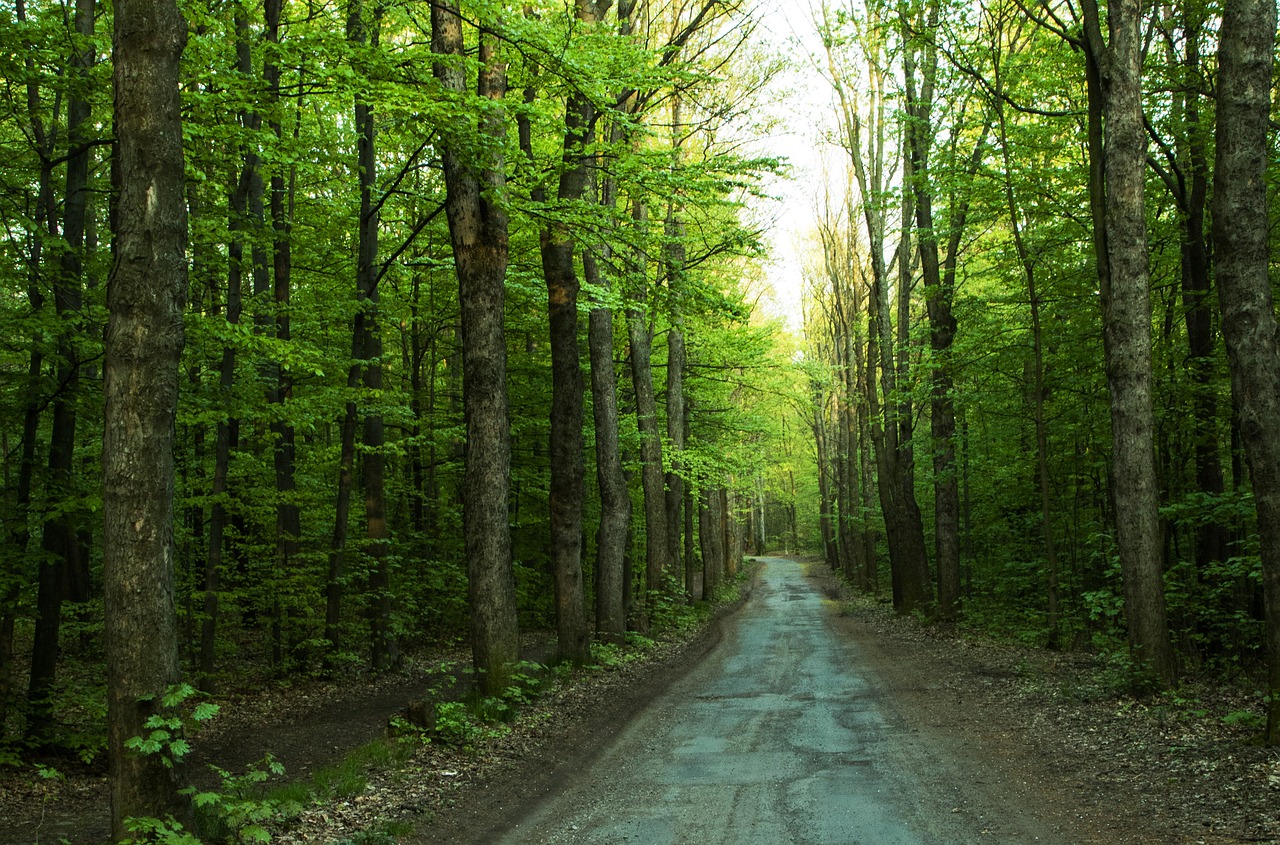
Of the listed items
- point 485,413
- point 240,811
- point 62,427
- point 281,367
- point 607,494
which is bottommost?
point 240,811

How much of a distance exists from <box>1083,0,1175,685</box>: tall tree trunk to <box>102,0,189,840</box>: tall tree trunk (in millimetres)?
9106

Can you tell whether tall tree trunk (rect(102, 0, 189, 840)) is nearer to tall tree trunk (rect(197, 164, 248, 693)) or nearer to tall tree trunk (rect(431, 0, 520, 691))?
tall tree trunk (rect(431, 0, 520, 691))

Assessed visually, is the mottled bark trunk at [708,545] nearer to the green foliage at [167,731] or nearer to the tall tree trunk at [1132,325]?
the tall tree trunk at [1132,325]

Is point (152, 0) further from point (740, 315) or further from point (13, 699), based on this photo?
point (740, 315)

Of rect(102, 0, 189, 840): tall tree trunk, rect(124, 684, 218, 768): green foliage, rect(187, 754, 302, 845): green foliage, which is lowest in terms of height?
rect(187, 754, 302, 845): green foliage

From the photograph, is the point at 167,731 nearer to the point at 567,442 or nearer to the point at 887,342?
the point at 567,442

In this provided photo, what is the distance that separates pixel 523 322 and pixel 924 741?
1369cm

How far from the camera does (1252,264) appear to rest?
6.81 meters

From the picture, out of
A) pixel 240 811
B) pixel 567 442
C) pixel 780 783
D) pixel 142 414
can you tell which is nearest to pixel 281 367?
pixel 567 442

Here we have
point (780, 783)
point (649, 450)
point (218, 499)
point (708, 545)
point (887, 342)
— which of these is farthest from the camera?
point (708, 545)

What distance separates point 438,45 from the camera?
31.3 feet

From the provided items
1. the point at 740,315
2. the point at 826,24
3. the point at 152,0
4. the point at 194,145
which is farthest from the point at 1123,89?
the point at 826,24

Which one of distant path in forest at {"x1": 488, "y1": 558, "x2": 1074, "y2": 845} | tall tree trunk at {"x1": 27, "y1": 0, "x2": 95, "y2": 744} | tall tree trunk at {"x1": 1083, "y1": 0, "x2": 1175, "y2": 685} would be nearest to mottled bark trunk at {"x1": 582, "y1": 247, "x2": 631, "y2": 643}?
distant path in forest at {"x1": 488, "y1": 558, "x2": 1074, "y2": 845}

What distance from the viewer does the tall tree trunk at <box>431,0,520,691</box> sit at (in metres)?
9.98
